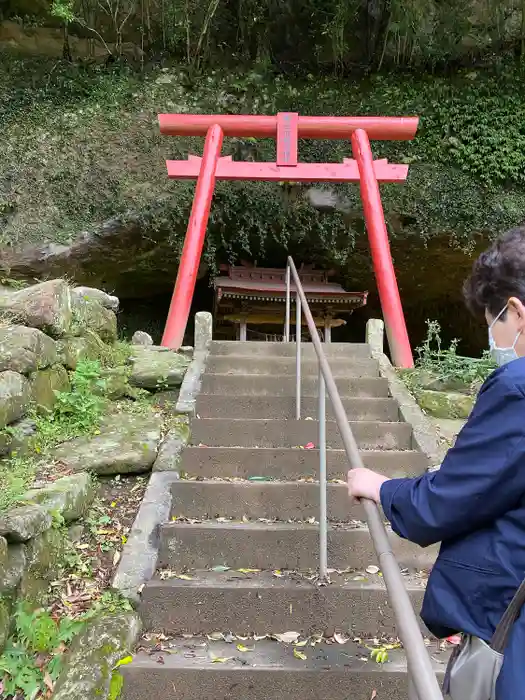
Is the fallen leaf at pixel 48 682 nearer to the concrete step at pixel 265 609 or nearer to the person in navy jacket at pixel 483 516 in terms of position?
the concrete step at pixel 265 609

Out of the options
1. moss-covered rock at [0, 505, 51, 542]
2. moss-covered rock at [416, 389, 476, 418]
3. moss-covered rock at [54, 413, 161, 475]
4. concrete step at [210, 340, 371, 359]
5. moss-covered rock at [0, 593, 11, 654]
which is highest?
moss-covered rock at [0, 505, 51, 542]

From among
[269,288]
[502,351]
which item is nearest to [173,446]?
[502,351]

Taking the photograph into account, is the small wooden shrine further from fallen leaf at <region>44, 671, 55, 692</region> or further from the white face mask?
the white face mask

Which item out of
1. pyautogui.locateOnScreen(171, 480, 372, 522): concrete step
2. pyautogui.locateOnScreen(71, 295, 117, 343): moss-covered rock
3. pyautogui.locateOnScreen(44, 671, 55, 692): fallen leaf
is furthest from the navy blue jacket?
pyautogui.locateOnScreen(71, 295, 117, 343): moss-covered rock

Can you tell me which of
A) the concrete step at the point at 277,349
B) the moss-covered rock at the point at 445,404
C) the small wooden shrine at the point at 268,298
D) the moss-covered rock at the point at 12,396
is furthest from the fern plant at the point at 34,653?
the small wooden shrine at the point at 268,298

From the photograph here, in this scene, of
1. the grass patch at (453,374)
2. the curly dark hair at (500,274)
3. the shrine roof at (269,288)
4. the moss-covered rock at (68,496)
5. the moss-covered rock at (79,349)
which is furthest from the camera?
the shrine roof at (269,288)

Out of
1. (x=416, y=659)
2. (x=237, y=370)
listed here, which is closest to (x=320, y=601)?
(x=416, y=659)

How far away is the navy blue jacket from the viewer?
0.94 meters

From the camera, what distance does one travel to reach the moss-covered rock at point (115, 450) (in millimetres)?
3143

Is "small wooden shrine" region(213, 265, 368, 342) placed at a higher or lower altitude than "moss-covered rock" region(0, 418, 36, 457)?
lower

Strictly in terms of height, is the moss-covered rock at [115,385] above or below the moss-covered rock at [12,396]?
below

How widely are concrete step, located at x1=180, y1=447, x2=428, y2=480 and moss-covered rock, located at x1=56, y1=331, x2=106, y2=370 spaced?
120cm

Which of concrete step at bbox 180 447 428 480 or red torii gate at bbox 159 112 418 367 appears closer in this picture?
concrete step at bbox 180 447 428 480

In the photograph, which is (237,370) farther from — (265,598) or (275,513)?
(265,598)
